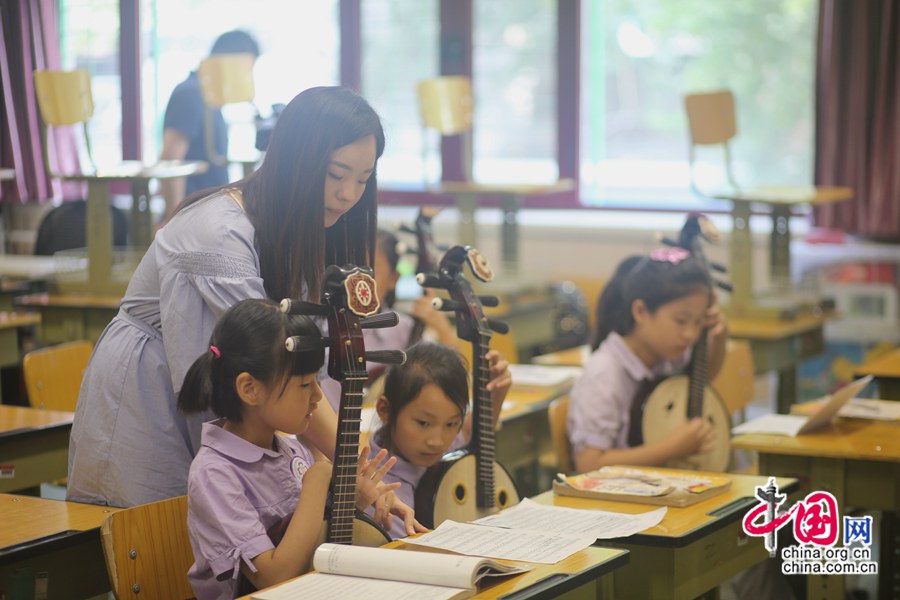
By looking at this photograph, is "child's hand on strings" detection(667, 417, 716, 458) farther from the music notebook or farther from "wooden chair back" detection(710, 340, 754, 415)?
"wooden chair back" detection(710, 340, 754, 415)

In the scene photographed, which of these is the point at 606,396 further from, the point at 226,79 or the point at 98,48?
the point at 98,48

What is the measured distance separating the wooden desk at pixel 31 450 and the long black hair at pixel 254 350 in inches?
35.8

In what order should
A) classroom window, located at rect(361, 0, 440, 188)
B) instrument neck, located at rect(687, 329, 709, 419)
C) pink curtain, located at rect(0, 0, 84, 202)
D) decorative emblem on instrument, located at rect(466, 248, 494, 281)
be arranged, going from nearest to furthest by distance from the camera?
decorative emblem on instrument, located at rect(466, 248, 494, 281), instrument neck, located at rect(687, 329, 709, 419), classroom window, located at rect(361, 0, 440, 188), pink curtain, located at rect(0, 0, 84, 202)

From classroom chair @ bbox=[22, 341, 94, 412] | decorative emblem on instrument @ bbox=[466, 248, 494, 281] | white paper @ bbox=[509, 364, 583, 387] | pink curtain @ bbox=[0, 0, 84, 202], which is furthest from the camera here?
pink curtain @ bbox=[0, 0, 84, 202]

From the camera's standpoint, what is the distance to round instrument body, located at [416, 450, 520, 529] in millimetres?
2328

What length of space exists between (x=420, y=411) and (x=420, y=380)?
0.06 meters

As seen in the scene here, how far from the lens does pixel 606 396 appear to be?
306 cm

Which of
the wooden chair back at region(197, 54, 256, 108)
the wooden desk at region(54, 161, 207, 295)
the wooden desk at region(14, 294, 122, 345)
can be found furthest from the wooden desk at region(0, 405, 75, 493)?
the wooden chair back at region(197, 54, 256, 108)

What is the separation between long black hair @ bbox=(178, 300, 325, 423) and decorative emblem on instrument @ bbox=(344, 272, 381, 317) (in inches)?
3.6

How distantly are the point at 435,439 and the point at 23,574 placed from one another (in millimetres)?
769

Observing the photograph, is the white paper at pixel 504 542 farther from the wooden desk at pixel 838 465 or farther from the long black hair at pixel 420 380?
the wooden desk at pixel 838 465

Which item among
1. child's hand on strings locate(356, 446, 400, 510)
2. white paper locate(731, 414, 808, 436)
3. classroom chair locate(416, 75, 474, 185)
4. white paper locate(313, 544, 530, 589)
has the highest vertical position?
classroom chair locate(416, 75, 474, 185)

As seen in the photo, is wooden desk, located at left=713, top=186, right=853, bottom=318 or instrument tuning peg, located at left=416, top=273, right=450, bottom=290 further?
wooden desk, located at left=713, top=186, right=853, bottom=318

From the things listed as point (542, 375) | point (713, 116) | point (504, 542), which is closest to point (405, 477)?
point (504, 542)
